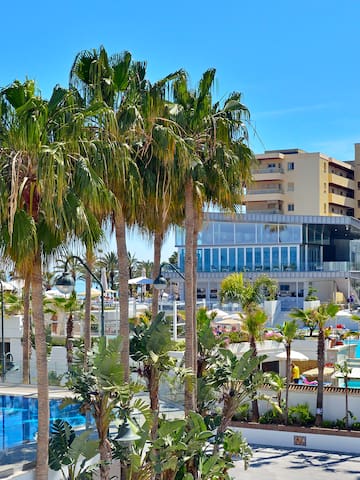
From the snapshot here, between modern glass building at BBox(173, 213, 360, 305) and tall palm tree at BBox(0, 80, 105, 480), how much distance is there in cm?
4519

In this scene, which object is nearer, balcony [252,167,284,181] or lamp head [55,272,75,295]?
lamp head [55,272,75,295]

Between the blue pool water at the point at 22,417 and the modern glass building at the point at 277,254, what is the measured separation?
118 ft

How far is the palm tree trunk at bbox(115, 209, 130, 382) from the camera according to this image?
17703 mm

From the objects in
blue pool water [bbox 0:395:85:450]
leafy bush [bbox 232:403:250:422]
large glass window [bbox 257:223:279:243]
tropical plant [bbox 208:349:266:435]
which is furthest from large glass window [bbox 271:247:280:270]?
tropical plant [bbox 208:349:266:435]

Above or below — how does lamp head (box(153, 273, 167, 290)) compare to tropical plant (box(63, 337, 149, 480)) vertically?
above

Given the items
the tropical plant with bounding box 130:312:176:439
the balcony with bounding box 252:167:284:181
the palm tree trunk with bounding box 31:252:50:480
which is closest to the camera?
the palm tree trunk with bounding box 31:252:50:480

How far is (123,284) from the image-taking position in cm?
1834

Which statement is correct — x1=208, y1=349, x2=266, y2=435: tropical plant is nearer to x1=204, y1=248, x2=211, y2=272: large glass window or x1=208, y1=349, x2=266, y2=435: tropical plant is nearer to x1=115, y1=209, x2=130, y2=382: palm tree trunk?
x1=115, y1=209, x2=130, y2=382: palm tree trunk

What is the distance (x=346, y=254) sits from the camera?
235 ft

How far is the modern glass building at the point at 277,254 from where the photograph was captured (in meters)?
60.0

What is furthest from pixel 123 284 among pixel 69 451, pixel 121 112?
pixel 69 451

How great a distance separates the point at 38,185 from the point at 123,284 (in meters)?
5.90

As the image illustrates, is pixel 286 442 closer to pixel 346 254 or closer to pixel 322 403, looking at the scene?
pixel 322 403

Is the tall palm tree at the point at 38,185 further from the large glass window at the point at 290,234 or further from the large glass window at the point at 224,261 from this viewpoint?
the large glass window at the point at 224,261
